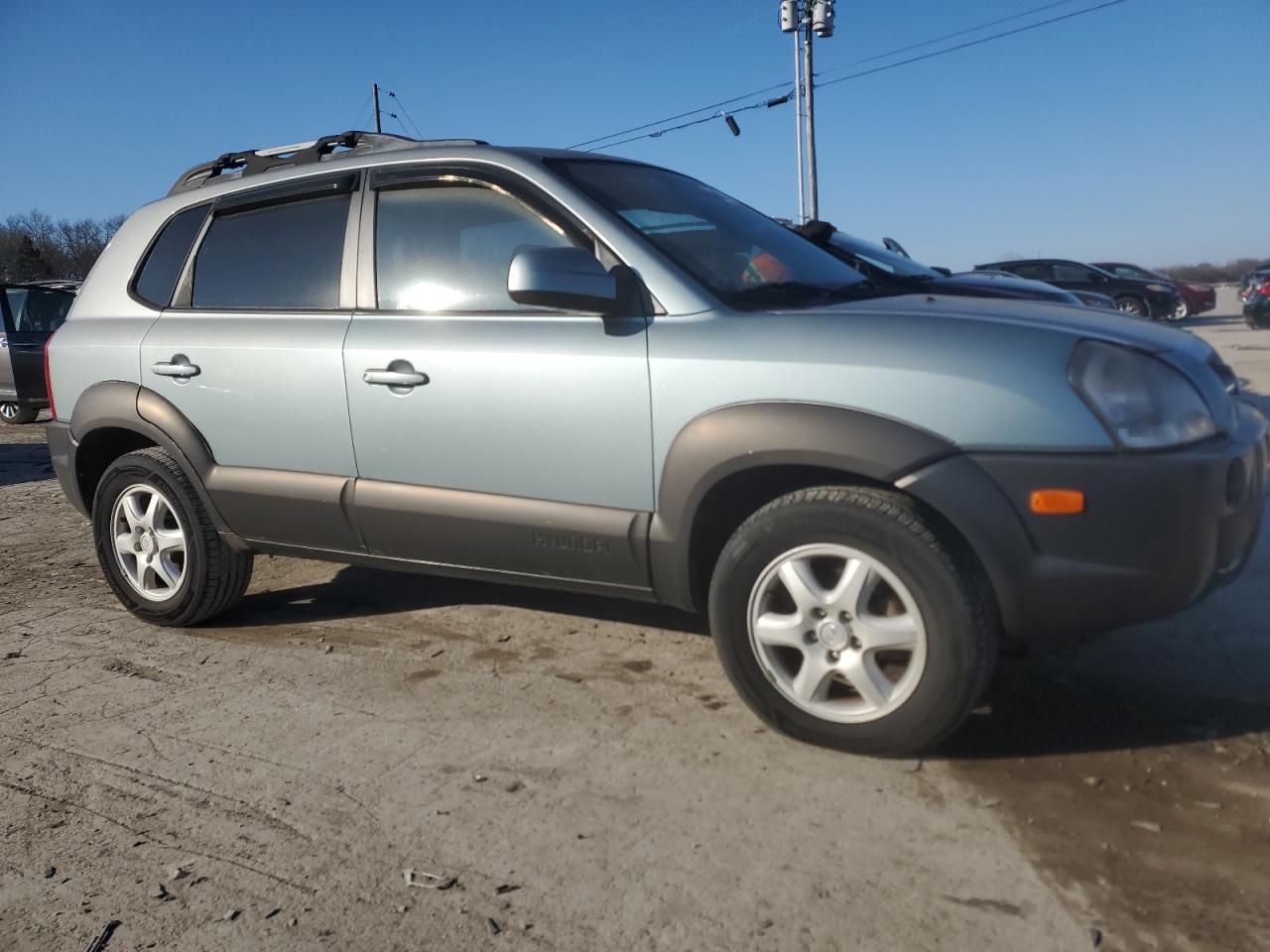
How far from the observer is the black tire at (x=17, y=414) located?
44.5ft

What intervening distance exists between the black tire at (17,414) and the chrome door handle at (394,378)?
1224cm

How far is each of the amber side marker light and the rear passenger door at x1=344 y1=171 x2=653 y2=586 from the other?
1.06 meters

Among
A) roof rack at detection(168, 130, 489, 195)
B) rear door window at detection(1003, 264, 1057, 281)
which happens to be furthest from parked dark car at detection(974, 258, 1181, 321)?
roof rack at detection(168, 130, 489, 195)

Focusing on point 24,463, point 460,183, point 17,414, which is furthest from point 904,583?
point 17,414

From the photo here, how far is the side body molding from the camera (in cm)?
259

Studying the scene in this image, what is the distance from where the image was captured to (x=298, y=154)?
13.4ft

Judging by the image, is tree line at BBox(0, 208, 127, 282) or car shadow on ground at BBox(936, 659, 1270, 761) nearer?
car shadow on ground at BBox(936, 659, 1270, 761)

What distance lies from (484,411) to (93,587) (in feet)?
9.68

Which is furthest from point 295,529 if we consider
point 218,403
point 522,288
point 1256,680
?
point 1256,680

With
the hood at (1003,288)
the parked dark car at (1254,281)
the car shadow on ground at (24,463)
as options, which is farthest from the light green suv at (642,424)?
the parked dark car at (1254,281)

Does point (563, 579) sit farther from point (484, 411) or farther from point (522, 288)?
point (522, 288)

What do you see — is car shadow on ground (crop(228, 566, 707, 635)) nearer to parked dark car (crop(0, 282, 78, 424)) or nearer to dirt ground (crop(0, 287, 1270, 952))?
dirt ground (crop(0, 287, 1270, 952))

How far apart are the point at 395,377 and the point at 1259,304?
62.8ft

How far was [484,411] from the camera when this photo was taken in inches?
127
